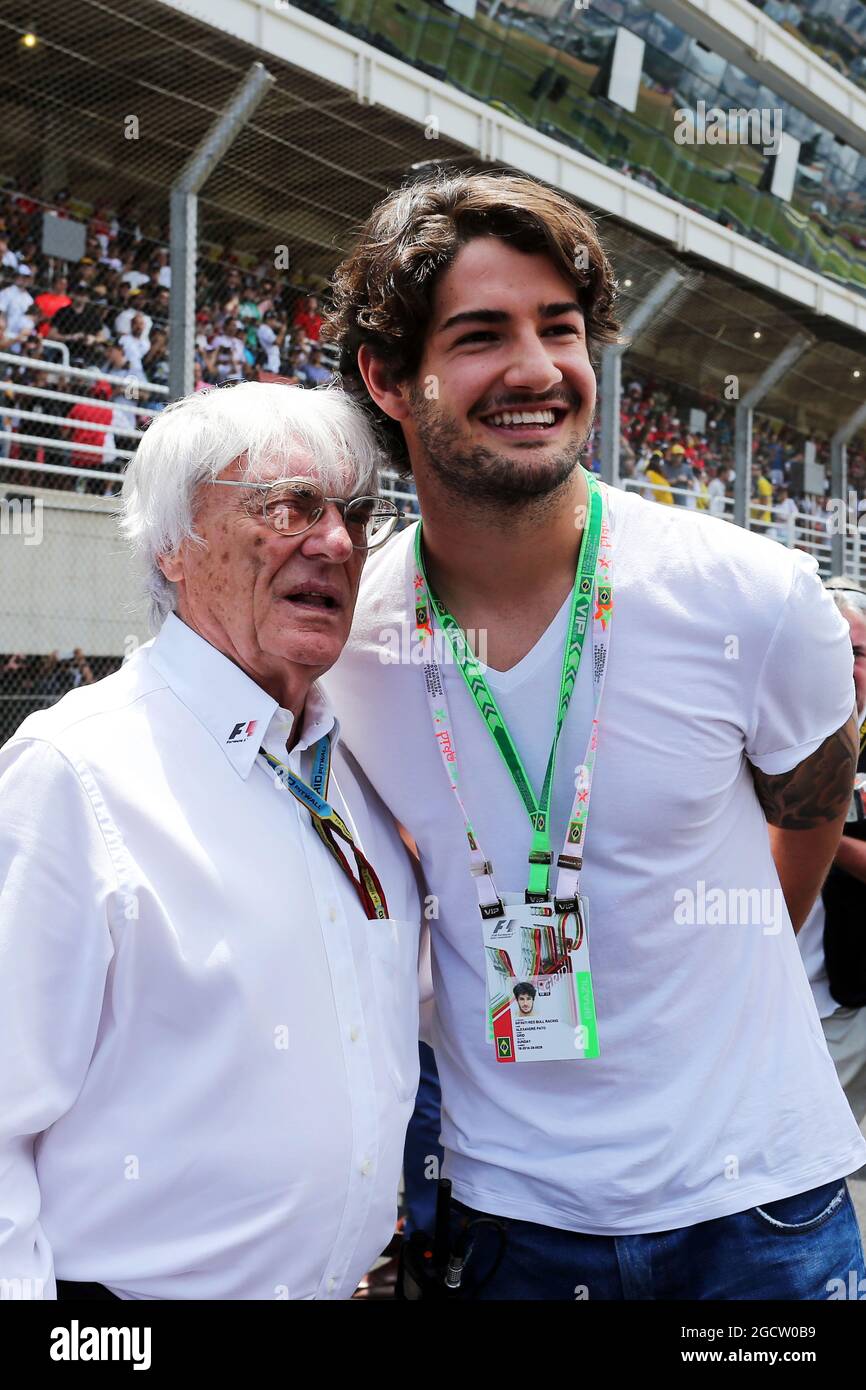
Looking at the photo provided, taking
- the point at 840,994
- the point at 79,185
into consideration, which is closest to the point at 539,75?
the point at 79,185

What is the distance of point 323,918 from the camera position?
1.72 meters

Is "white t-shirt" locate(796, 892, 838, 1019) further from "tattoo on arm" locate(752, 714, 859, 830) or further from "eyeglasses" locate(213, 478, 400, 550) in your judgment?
"eyeglasses" locate(213, 478, 400, 550)

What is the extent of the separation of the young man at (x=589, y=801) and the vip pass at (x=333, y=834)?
0.15m

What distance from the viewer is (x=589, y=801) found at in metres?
1.85

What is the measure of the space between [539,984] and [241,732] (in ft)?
1.81

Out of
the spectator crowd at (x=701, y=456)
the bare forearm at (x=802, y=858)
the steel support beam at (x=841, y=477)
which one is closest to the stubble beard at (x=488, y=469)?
the bare forearm at (x=802, y=858)

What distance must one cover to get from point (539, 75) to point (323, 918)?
14.9 meters

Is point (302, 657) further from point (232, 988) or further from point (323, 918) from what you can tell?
point (232, 988)

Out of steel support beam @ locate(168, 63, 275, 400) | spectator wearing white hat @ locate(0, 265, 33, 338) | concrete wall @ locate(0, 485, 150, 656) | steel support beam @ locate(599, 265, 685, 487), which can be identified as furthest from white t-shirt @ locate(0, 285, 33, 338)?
steel support beam @ locate(599, 265, 685, 487)

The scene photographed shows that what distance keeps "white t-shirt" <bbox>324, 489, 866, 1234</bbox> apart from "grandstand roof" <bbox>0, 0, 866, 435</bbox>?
5.78 m

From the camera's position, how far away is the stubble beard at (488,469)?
187 centimetres

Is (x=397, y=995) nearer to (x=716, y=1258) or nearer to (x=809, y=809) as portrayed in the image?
(x=716, y=1258)

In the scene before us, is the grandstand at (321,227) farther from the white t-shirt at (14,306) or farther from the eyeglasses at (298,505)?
the eyeglasses at (298,505)

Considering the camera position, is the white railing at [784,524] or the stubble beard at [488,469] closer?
the stubble beard at [488,469]
